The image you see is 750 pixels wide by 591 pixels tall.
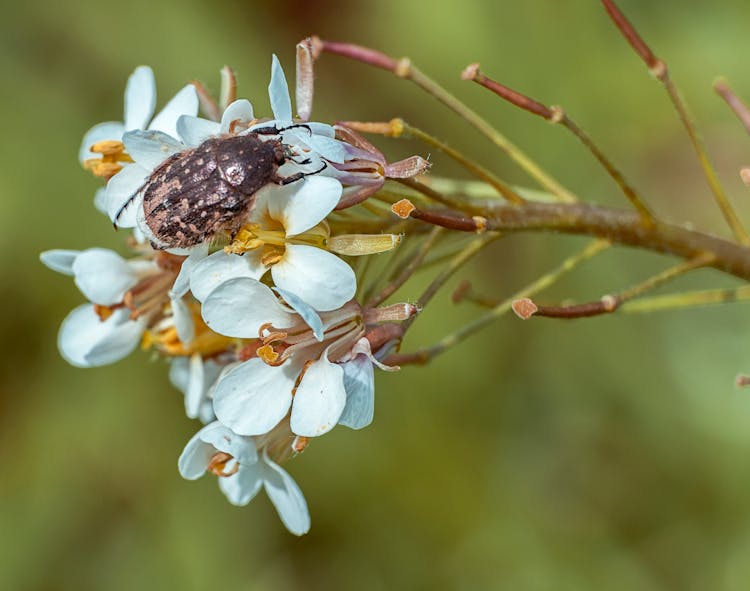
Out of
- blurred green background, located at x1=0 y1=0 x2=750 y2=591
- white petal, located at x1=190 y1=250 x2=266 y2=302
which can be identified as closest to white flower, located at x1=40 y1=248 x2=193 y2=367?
white petal, located at x1=190 y1=250 x2=266 y2=302

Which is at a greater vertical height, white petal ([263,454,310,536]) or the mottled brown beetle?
the mottled brown beetle

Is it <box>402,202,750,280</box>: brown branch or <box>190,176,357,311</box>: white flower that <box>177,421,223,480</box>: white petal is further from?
<box>402,202,750,280</box>: brown branch

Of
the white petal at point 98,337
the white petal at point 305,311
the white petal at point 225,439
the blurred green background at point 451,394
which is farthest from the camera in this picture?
the blurred green background at point 451,394

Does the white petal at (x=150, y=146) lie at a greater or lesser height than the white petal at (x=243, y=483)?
greater

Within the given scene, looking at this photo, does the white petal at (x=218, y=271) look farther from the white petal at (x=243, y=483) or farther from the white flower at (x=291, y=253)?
the white petal at (x=243, y=483)

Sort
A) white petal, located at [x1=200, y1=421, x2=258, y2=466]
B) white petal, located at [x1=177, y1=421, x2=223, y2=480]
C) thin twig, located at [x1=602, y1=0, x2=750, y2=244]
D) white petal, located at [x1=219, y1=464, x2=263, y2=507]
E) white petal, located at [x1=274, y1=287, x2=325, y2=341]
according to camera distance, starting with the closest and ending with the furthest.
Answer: white petal, located at [x1=274, y1=287, x2=325, y2=341]
white petal, located at [x1=200, y1=421, x2=258, y2=466]
white petal, located at [x1=177, y1=421, x2=223, y2=480]
white petal, located at [x1=219, y1=464, x2=263, y2=507]
thin twig, located at [x1=602, y1=0, x2=750, y2=244]

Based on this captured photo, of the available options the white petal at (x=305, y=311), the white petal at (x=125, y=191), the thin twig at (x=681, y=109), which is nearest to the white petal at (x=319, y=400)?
the white petal at (x=305, y=311)

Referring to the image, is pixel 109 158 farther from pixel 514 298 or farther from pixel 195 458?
pixel 514 298

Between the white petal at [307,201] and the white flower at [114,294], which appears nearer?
the white petal at [307,201]
